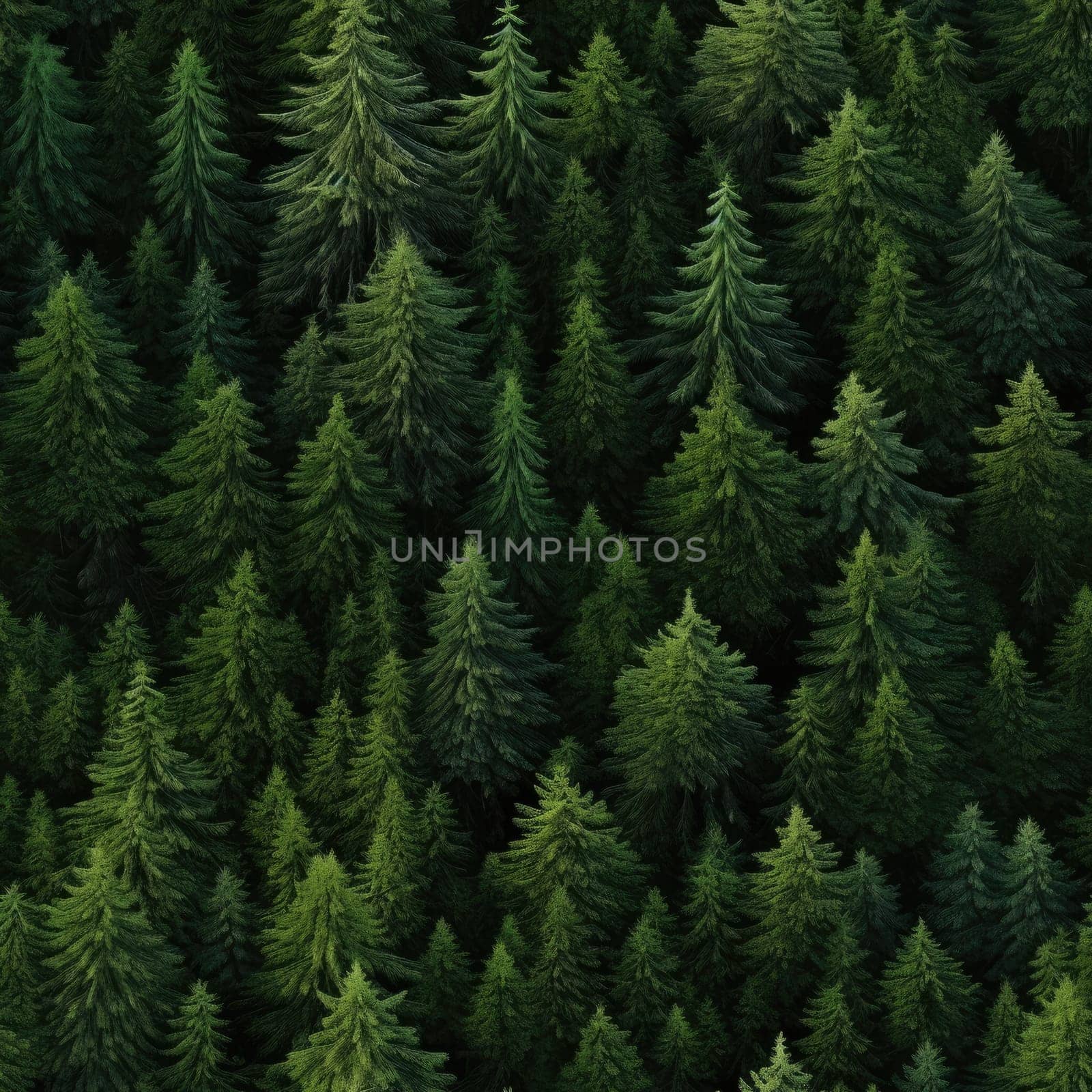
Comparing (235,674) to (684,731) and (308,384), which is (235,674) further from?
(684,731)

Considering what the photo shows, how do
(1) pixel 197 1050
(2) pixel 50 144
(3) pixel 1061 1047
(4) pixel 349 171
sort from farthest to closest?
(2) pixel 50 144 → (4) pixel 349 171 → (1) pixel 197 1050 → (3) pixel 1061 1047

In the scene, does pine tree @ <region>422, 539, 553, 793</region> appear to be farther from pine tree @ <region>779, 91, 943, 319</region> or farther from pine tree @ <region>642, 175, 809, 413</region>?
pine tree @ <region>779, 91, 943, 319</region>

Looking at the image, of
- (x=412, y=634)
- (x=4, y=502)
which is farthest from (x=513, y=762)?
(x=4, y=502)

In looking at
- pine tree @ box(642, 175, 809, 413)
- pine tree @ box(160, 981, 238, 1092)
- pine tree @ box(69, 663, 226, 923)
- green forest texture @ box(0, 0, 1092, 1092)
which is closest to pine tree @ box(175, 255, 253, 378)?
green forest texture @ box(0, 0, 1092, 1092)

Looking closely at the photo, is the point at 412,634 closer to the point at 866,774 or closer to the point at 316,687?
the point at 316,687

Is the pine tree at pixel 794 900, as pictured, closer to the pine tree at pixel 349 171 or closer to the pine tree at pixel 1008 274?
the pine tree at pixel 1008 274

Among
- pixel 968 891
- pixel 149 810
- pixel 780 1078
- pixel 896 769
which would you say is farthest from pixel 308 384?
pixel 780 1078

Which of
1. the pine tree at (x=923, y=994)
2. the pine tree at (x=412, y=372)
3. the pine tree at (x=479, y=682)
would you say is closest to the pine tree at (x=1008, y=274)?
the pine tree at (x=412, y=372)
